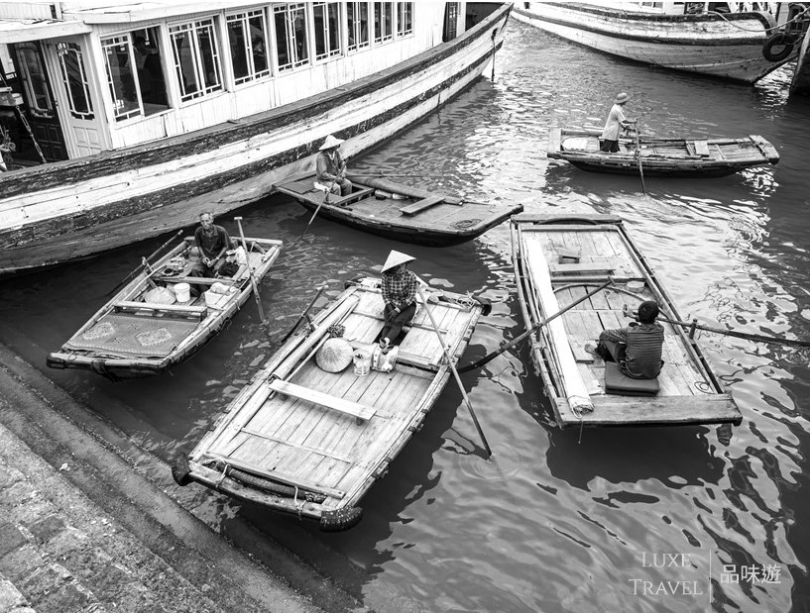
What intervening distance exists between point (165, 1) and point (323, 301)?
→ 582cm

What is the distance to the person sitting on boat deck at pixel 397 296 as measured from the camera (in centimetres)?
805

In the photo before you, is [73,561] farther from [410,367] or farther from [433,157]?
[433,157]

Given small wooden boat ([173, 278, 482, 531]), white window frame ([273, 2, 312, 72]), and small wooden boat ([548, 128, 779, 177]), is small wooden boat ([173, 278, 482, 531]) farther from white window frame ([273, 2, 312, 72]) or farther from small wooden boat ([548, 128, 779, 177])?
small wooden boat ([548, 128, 779, 177])

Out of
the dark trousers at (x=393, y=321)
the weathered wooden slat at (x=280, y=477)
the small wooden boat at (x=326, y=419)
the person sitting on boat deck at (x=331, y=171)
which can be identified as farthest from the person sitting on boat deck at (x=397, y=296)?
the person sitting on boat deck at (x=331, y=171)

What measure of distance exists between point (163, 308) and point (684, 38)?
23.2 m

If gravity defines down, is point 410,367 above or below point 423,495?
above

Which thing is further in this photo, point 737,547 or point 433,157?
point 433,157

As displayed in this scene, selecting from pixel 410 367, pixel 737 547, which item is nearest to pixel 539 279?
pixel 410 367

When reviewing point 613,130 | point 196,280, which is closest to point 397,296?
point 196,280

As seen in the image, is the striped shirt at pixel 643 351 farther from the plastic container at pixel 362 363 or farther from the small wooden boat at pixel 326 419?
the plastic container at pixel 362 363

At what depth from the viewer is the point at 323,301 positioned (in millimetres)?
10461

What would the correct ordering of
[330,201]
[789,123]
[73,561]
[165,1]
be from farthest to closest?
1. [789,123]
2. [330,201]
3. [165,1]
4. [73,561]

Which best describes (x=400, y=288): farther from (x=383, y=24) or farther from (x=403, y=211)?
(x=383, y=24)

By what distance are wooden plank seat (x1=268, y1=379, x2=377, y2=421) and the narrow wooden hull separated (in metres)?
21.7
